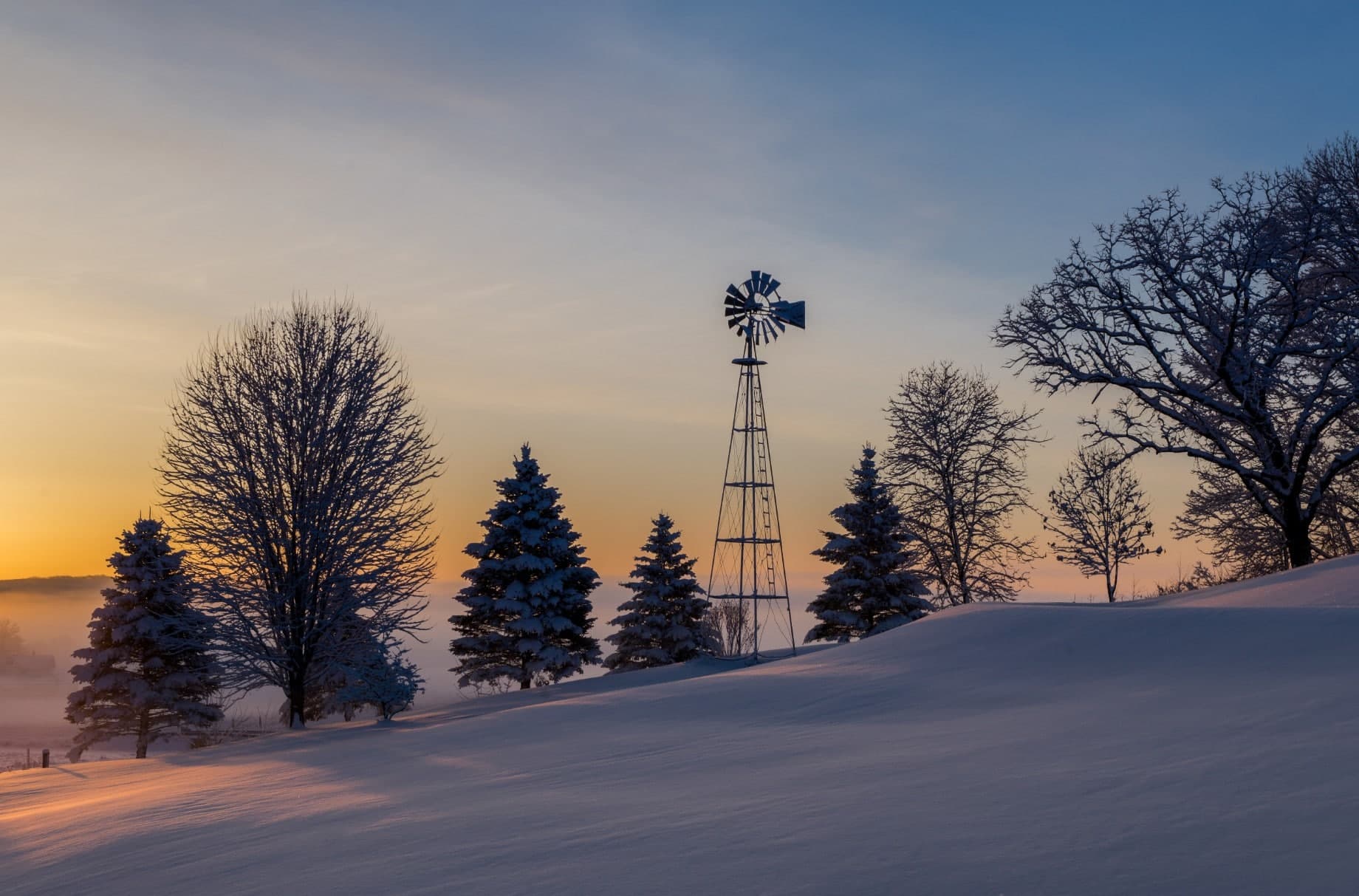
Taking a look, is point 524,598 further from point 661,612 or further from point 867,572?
point 867,572

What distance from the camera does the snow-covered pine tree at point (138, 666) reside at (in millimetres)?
31766

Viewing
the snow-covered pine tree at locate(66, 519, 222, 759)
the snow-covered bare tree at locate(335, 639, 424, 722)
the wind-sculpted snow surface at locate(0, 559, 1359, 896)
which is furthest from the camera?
the snow-covered pine tree at locate(66, 519, 222, 759)

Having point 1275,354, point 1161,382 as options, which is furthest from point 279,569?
point 1275,354

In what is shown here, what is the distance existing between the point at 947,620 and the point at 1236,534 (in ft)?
67.7

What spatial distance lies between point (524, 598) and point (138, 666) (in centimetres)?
1231

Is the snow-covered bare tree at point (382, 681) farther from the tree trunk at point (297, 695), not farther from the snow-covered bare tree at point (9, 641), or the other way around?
the snow-covered bare tree at point (9, 641)

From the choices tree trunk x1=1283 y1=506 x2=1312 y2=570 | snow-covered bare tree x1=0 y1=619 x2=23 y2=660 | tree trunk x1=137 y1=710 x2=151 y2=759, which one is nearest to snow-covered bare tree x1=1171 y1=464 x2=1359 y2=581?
tree trunk x1=1283 y1=506 x2=1312 y2=570

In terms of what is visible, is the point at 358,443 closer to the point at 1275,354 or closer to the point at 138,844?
the point at 138,844

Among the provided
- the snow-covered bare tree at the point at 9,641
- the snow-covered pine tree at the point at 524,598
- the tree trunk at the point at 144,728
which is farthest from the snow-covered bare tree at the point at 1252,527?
the snow-covered bare tree at the point at 9,641

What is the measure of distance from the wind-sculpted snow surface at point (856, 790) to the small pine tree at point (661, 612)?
2297cm

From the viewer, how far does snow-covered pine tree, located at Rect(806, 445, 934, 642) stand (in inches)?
1460

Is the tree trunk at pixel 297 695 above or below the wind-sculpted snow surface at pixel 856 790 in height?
above

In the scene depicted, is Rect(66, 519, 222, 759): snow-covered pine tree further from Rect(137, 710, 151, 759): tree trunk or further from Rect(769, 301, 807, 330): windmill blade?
Rect(769, 301, 807, 330): windmill blade

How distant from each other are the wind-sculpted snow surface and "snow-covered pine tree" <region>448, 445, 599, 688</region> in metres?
20.8
